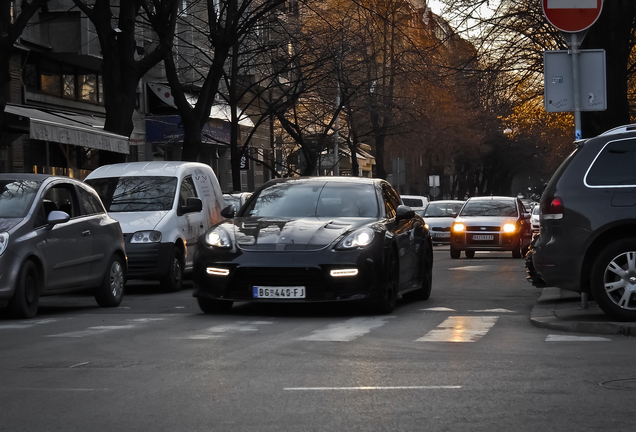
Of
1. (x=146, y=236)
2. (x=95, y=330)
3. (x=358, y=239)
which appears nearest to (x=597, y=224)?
(x=358, y=239)

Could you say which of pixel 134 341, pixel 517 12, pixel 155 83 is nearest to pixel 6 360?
pixel 134 341

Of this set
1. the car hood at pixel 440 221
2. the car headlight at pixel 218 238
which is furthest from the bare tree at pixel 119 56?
the car hood at pixel 440 221

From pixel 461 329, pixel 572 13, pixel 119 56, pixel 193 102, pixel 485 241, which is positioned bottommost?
pixel 461 329

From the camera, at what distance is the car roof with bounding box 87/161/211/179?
58.2 ft

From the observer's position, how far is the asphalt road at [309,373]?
235 inches

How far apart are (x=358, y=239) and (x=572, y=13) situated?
11.2 ft

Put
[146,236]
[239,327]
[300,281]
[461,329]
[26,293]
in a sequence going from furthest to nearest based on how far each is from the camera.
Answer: [146,236]
[26,293]
[300,281]
[239,327]
[461,329]

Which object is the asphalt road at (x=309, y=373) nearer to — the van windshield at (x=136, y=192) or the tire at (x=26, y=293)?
the tire at (x=26, y=293)

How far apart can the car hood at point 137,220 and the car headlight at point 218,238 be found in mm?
4400

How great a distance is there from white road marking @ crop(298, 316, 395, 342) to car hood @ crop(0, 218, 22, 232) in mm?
3517

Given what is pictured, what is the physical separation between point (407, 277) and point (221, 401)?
701 centimetres

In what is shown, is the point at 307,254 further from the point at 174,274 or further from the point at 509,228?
the point at 509,228

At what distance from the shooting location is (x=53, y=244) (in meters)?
12.6

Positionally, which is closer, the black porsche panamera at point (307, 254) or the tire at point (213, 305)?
the black porsche panamera at point (307, 254)
